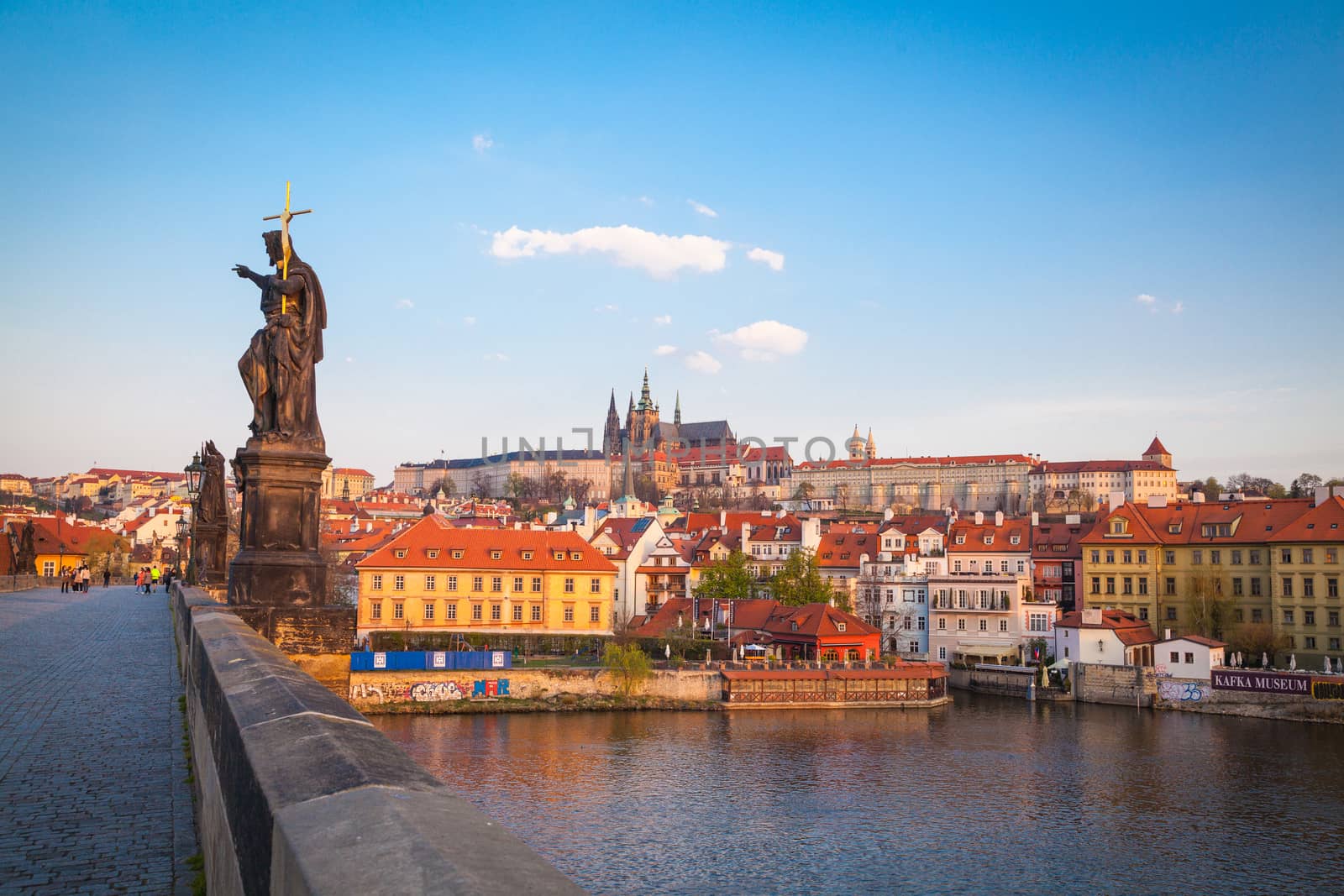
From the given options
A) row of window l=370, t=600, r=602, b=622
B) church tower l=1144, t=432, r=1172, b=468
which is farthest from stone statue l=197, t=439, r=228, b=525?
church tower l=1144, t=432, r=1172, b=468

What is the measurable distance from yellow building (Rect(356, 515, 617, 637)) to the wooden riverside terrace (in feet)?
38.1

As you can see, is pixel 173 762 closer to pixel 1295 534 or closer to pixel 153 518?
pixel 1295 534

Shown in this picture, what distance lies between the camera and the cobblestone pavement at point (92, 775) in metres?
5.44

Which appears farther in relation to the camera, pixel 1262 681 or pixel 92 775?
pixel 1262 681

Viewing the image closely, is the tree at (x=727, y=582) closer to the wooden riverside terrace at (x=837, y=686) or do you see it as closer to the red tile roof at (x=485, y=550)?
the red tile roof at (x=485, y=550)

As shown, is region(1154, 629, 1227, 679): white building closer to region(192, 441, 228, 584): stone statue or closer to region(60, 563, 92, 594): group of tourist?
region(192, 441, 228, 584): stone statue

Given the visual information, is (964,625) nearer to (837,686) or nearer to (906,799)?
(837,686)

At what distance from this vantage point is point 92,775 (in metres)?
7.43

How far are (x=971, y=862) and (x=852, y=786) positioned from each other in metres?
7.79

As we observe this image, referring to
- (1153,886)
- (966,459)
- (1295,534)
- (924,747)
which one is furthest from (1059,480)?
(1153,886)

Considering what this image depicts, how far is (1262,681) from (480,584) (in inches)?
1496

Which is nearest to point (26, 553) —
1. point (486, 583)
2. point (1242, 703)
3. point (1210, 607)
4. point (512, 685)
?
point (486, 583)

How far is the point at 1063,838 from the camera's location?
95.0 ft

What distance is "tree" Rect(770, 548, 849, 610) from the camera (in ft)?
207
